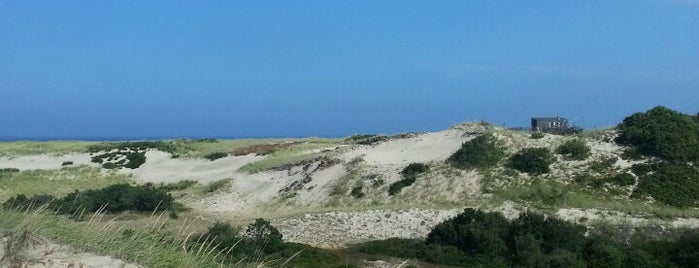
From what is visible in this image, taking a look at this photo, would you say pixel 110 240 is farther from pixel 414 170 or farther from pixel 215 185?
pixel 215 185

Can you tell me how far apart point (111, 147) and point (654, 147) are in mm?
41161

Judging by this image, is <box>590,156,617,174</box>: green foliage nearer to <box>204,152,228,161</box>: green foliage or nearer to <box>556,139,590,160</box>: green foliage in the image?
<box>556,139,590,160</box>: green foliage

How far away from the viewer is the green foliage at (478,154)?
3155 centimetres

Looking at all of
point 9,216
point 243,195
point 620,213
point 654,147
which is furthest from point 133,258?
point 243,195

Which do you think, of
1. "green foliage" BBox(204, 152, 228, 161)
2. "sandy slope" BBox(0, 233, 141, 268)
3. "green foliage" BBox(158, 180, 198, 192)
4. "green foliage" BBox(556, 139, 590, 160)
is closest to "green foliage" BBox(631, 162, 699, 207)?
"green foliage" BBox(556, 139, 590, 160)

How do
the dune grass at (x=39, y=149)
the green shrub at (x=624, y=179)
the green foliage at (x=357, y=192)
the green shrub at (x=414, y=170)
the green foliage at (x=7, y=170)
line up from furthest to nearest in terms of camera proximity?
the dune grass at (x=39, y=149), the green foliage at (x=7, y=170), the green shrub at (x=414, y=170), the green foliage at (x=357, y=192), the green shrub at (x=624, y=179)

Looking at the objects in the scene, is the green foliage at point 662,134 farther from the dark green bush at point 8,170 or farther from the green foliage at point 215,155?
the dark green bush at point 8,170

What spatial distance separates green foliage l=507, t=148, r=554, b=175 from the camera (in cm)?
3005

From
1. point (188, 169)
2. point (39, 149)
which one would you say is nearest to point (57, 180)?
point (188, 169)

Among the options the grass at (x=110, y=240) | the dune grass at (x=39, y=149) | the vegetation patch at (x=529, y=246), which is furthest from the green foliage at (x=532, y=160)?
the dune grass at (x=39, y=149)

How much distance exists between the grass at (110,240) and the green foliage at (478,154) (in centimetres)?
2558

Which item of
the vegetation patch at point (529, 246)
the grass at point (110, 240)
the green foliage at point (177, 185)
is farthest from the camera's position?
the green foliage at point (177, 185)

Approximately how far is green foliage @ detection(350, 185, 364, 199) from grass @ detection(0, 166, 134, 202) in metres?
17.0

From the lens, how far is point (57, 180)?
44.6m
